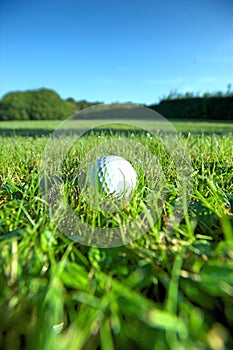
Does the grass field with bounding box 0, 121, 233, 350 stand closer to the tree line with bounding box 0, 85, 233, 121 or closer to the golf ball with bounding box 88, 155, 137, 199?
the golf ball with bounding box 88, 155, 137, 199

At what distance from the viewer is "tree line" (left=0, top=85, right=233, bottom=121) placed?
56.8 feet

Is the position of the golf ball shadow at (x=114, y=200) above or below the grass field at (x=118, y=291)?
above

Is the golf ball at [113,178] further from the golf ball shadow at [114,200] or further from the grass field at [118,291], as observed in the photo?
the grass field at [118,291]

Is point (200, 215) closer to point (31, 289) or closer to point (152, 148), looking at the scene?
point (31, 289)

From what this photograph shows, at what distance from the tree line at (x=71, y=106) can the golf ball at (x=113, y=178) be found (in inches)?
670

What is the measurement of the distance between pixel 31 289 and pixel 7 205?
538 millimetres

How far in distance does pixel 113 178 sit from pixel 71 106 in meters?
42.2

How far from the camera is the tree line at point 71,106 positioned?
17312 millimetres


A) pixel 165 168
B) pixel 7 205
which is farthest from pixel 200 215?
pixel 7 205

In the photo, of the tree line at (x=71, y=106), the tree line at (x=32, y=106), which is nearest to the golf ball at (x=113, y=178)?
the tree line at (x=71, y=106)

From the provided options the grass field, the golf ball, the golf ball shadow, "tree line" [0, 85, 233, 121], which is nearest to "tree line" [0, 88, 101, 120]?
"tree line" [0, 85, 233, 121]

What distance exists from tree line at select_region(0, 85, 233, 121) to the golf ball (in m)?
17.0

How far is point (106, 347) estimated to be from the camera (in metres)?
0.58

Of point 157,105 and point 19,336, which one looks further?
point 157,105
